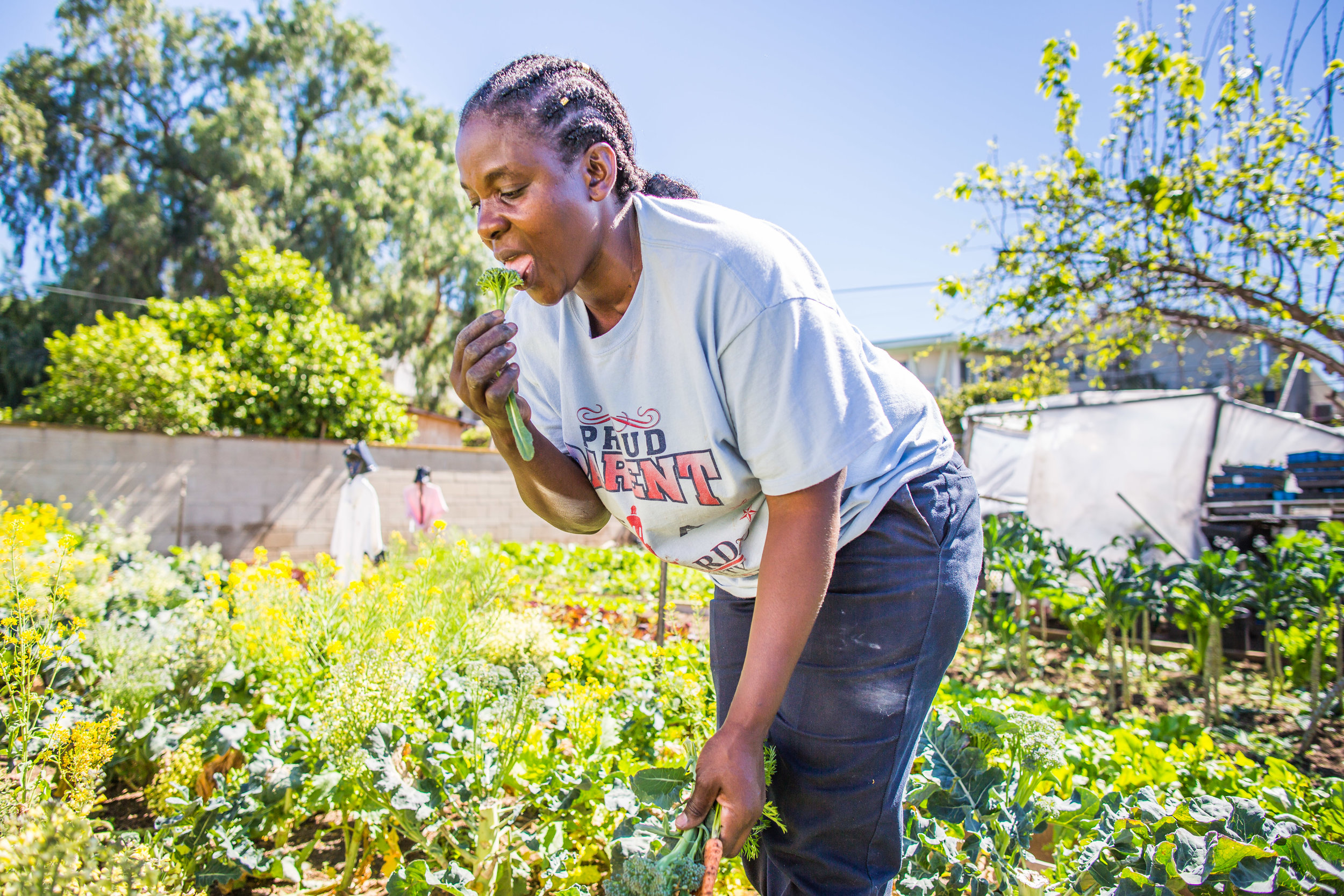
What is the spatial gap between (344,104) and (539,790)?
766 inches

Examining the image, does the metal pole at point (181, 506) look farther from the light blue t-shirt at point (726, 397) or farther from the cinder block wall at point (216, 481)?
the light blue t-shirt at point (726, 397)

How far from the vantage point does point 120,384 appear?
8.52 meters

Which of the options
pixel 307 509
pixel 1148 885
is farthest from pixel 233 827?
pixel 307 509

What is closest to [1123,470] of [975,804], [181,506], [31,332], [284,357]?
[975,804]

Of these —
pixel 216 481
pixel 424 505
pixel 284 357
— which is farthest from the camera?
pixel 284 357

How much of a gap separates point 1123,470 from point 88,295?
62.8 ft

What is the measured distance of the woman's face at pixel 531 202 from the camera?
1190 millimetres

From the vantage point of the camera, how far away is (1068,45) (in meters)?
5.11

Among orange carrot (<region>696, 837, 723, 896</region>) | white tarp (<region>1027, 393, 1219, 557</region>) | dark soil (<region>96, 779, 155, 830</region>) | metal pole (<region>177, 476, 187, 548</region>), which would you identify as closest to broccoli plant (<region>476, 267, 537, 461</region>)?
orange carrot (<region>696, 837, 723, 896</region>)

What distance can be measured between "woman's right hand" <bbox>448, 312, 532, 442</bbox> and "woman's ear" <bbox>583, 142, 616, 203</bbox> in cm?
26

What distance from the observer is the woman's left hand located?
3.60ft

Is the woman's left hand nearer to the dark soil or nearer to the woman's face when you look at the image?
the woman's face

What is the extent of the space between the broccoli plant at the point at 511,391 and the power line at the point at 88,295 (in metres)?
17.8

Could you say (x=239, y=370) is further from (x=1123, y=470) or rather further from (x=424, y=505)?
(x=1123, y=470)
